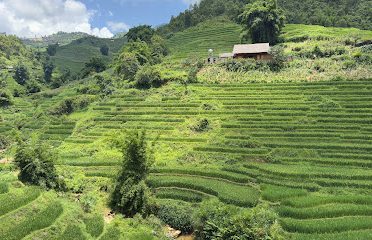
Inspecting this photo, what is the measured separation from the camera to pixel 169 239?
25.2m

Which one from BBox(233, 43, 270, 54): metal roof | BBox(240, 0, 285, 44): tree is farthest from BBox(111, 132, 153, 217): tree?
BBox(240, 0, 285, 44): tree

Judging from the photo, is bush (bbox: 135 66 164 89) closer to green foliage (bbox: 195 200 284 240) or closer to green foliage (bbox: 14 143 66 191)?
green foliage (bbox: 14 143 66 191)

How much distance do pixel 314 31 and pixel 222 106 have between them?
38008 millimetres

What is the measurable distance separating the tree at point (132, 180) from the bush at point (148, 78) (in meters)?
30.6

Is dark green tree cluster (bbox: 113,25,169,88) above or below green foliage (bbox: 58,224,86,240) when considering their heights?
above

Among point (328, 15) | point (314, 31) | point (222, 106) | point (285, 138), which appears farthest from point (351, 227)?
point (328, 15)

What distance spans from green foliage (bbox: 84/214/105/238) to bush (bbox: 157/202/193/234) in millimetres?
4887

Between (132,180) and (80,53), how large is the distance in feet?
462

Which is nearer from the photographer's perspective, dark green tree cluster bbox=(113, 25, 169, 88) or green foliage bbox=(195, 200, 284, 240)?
green foliage bbox=(195, 200, 284, 240)

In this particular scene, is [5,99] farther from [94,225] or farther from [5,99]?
[94,225]

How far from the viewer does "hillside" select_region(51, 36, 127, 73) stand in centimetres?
13986

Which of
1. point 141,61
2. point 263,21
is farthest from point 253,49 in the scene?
point 141,61

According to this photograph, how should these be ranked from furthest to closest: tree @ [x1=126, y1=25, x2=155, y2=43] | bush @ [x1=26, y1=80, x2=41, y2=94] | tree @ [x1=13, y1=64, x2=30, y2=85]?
tree @ [x1=13, y1=64, x2=30, y2=85] < tree @ [x1=126, y1=25, x2=155, y2=43] < bush @ [x1=26, y1=80, x2=41, y2=94]

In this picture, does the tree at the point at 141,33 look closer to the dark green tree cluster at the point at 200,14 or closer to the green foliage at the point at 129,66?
the dark green tree cluster at the point at 200,14
